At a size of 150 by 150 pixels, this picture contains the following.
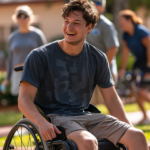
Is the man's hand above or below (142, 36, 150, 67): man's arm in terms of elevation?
below

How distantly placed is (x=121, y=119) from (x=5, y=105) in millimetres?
8510

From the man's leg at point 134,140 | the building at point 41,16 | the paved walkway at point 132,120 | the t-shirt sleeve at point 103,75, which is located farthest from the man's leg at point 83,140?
the building at point 41,16

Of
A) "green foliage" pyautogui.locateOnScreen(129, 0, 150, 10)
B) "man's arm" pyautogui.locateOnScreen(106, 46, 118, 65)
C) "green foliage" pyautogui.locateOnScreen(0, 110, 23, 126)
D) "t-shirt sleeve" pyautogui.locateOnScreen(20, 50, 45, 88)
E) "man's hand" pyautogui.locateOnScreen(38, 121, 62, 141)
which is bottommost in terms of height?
"green foliage" pyautogui.locateOnScreen(0, 110, 23, 126)

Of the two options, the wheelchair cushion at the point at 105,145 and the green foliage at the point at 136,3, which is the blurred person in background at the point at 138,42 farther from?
the green foliage at the point at 136,3

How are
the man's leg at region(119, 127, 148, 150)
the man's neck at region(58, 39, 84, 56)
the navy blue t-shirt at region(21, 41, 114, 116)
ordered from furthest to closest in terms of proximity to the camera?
the man's neck at region(58, 39, 84, 56), the navy blue t-shirt at region(21, 41, 114, 116), the man's leg at region(119, 127, 148, 150)

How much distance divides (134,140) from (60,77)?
787 mm

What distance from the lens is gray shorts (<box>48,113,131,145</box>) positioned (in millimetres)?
2979

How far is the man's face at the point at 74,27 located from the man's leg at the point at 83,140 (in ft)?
2.62

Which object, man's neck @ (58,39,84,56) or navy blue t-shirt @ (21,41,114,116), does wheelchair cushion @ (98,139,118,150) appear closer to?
navy blue t-shirt @ (21,41,114,116)

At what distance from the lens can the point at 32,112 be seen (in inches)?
114

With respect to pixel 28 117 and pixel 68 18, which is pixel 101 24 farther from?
pixel 28 117

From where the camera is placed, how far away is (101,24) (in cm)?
559

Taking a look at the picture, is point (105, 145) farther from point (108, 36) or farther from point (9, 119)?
point (9, 119)

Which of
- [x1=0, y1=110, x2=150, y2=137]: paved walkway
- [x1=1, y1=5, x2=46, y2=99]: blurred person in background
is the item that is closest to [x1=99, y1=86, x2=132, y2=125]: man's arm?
[x1=1, y1=5, x2=46, y2=99]: blurred person in background
